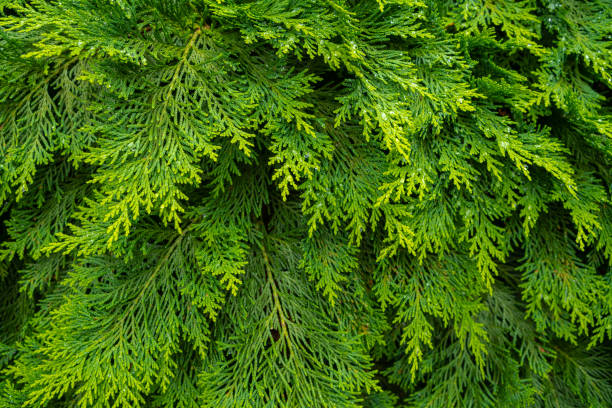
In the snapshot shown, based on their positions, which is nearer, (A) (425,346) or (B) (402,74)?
(B) (402,74)

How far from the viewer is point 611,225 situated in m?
2.72

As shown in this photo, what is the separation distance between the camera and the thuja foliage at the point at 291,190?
2.14 m

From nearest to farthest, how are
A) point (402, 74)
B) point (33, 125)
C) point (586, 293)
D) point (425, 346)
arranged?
point (402, 74) < point (33, 125) < point (586, 293) < point (425, 346)

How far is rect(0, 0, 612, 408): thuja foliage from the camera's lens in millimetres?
2145

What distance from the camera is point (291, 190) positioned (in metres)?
2.97

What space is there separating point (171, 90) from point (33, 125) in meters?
0.98

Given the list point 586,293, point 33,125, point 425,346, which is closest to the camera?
point 33,125

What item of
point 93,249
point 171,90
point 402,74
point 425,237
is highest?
point 402,74

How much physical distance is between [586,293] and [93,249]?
2.99m

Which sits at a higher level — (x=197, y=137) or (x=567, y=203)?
(x=567, y=203)

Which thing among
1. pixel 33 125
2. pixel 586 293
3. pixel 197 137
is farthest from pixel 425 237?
pixel 33 125

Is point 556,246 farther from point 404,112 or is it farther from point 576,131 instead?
point 404,112

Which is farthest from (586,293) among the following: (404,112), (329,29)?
(329,29)

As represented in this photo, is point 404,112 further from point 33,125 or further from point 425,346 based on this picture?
point 33,125
